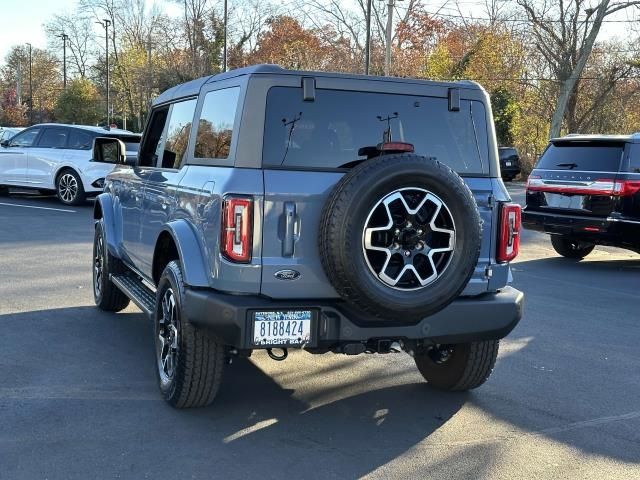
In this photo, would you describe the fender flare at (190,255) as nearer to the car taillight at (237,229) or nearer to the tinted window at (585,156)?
the car taillight at (237,229)

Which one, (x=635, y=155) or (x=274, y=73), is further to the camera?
(x=635, y=155)

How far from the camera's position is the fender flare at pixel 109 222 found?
642 centimetres

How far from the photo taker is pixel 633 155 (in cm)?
991

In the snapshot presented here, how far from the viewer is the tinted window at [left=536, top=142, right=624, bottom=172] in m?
10.0

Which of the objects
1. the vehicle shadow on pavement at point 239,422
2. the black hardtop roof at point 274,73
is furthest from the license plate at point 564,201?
the black hardtop roof at point 274,73

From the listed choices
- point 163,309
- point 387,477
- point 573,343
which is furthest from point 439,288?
point 573,343

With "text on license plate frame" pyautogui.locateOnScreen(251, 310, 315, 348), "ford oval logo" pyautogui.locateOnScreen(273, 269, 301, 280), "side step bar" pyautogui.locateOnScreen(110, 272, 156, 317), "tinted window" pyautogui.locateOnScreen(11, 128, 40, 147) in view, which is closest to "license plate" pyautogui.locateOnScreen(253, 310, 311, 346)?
"text on license plate frame" pyautogui.locateOnScreen(251, 310, 315, 348)

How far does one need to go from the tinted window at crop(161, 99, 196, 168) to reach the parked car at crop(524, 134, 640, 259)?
6.65 meters

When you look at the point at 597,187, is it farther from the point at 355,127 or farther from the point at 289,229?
the point at 289,229

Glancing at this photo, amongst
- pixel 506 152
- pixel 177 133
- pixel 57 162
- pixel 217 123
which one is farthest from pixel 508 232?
pixel 506 152

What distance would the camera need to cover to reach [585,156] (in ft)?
33.7

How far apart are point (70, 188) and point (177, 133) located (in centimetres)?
1138

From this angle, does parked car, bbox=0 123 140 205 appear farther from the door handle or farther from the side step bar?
the door handle

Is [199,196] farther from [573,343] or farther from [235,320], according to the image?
[573,343]
